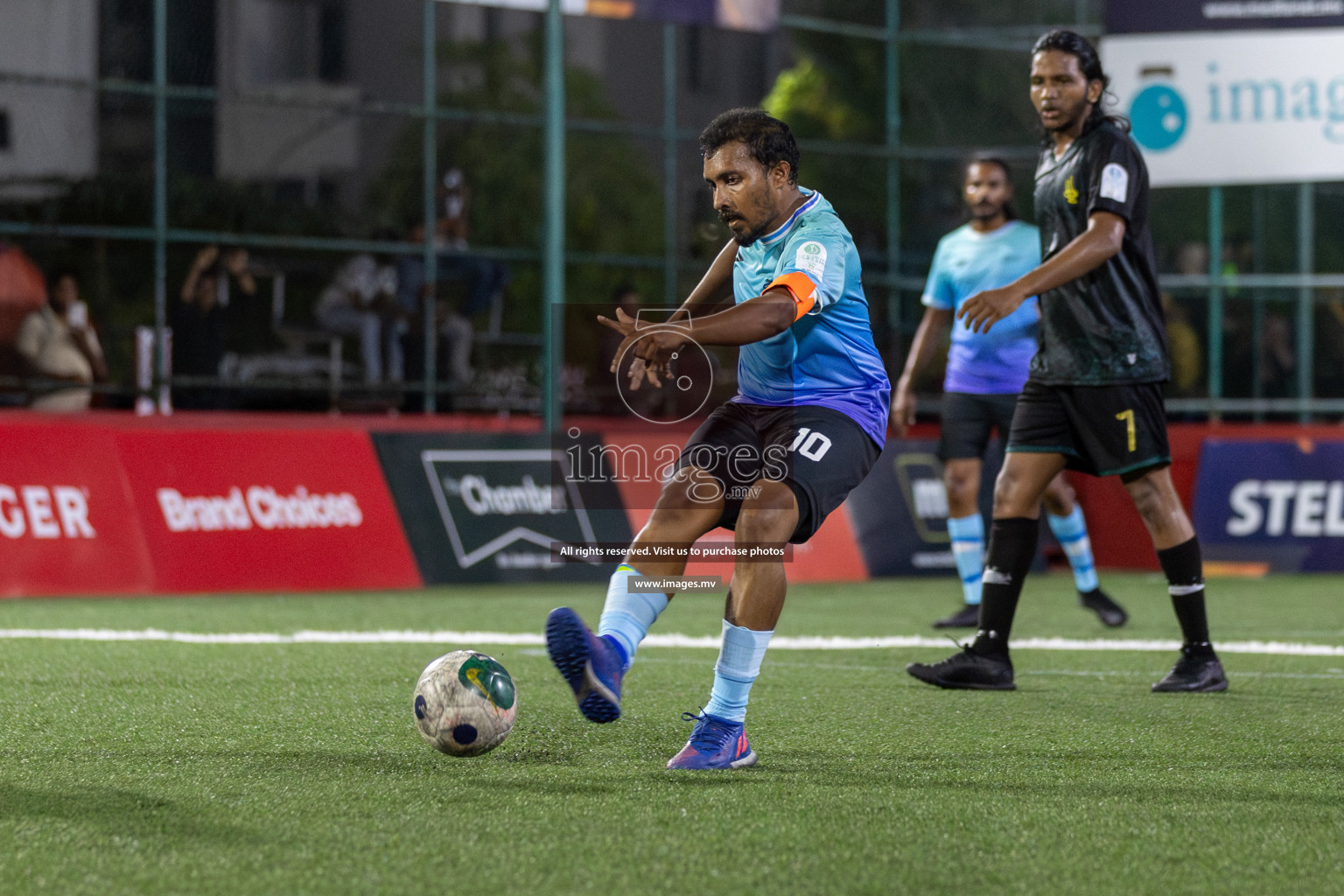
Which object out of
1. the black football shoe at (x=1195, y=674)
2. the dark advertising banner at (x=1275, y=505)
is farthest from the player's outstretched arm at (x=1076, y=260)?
the dark advertising banner at (x=1275, y=505)

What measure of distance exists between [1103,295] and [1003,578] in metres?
1.11

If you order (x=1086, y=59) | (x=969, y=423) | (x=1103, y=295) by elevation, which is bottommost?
(x=969, y=423)

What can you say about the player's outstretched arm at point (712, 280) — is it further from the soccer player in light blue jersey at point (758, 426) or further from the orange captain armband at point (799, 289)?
the orange captain armband at point (799, 289)

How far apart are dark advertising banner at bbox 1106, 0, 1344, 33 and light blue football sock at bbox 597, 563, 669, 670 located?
39.9ft

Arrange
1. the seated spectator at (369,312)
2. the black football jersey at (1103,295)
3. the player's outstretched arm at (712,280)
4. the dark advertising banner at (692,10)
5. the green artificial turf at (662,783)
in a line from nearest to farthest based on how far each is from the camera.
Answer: the green artificial turf at (662,783), the player's outstretched arm at (712,280), the black football jersey at (1103,295), the dark advertising banner at (692,10), the seated spectator at (369,312)

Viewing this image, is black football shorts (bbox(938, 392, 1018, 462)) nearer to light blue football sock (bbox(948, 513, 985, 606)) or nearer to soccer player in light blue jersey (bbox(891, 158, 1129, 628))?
soccer player in light blue jersey (bbox(891, 158, 1129, 628))

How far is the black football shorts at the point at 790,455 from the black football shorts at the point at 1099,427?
161cm

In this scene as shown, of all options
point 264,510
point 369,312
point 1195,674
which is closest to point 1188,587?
point 1195,674

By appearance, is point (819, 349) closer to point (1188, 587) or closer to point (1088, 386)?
point (1088, 386)

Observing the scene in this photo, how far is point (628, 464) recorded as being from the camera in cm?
1222

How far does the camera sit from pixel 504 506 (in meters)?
11.3

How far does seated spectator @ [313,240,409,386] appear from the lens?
612 inches

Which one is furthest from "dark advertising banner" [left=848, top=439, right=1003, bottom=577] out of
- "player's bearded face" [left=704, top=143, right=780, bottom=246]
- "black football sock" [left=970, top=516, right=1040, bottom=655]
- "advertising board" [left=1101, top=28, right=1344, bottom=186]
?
"player's bearded face" [left=704, top=143, right=780, bottom=246]

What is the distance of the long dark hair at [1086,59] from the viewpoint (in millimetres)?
5980
